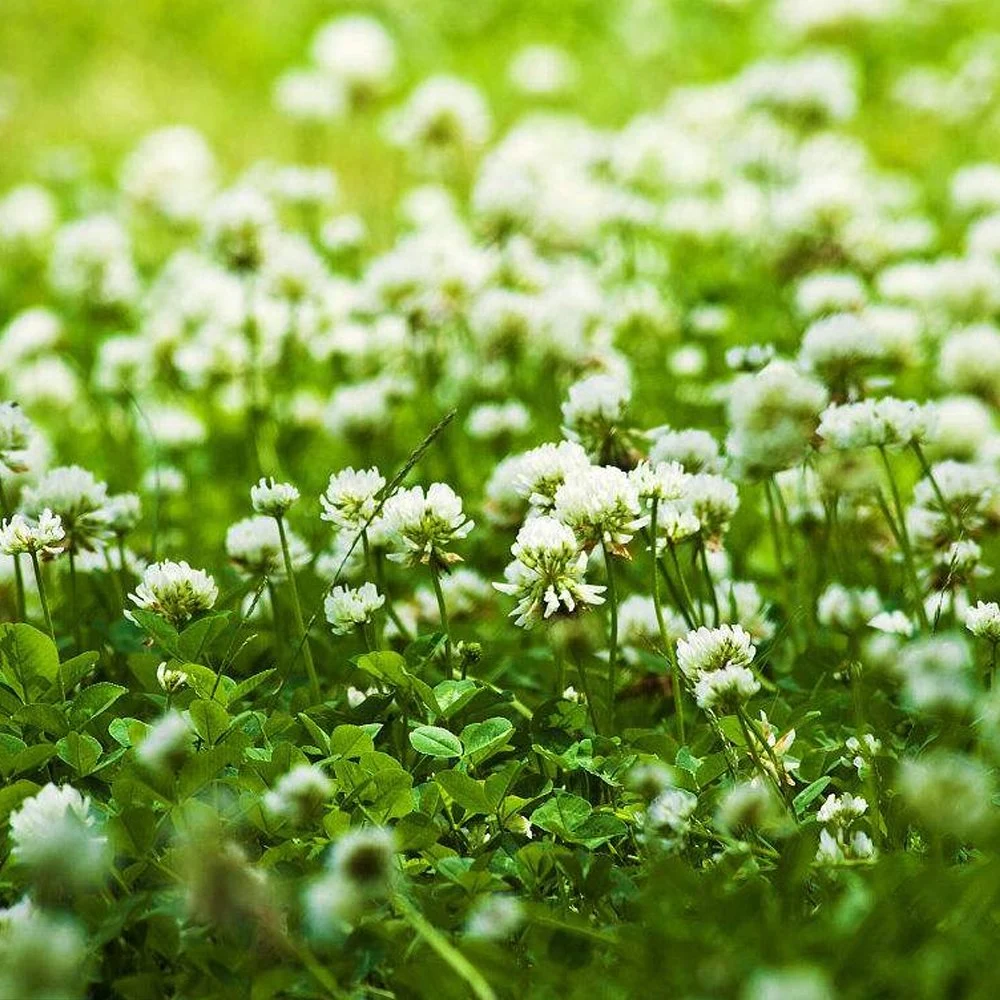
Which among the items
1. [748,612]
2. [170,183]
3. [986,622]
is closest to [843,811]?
[986,622]

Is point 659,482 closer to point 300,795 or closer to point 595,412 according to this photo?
point 595,412

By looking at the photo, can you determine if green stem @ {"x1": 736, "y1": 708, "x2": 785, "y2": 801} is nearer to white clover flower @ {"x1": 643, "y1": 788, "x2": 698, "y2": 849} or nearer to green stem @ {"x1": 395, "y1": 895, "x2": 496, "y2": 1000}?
white clover flower @ {"x1": 643, "y1": 788, "x2": 698, "y2": 849}

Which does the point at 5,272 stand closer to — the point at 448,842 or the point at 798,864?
the point at 448,842

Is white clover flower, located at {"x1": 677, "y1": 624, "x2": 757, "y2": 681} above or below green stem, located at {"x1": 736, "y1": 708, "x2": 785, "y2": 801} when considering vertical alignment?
above

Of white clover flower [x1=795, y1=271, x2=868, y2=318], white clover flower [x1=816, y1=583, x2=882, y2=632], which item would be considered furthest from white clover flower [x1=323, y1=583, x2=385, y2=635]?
white clover flower [x1=795, y1=271, x2=868, y2=318]

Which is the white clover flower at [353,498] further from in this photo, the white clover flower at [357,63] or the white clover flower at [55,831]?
the white clover flower at [357,63]

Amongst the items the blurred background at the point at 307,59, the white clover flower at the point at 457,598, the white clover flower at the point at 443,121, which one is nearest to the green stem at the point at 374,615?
the white clover flower at the point at 457,598

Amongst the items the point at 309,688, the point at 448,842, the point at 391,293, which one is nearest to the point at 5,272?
the point at 391,293
